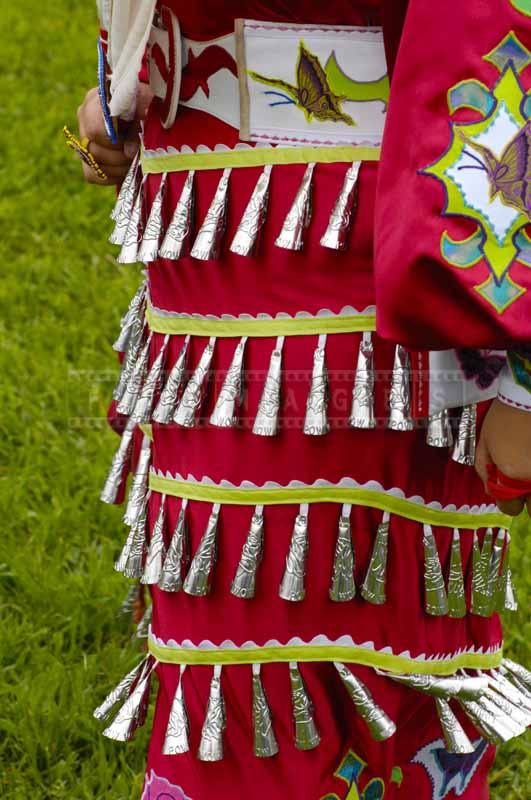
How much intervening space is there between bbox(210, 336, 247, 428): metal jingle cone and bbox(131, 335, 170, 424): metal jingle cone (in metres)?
0.12

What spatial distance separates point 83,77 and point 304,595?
4.56 m

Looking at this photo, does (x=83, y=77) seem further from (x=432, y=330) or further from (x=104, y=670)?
(x=432, y=330)

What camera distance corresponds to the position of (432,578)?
4.58 ft

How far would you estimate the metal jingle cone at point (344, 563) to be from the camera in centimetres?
136

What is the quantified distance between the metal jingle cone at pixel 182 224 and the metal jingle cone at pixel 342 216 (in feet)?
0.53

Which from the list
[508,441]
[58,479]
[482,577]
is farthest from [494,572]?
[58,479]

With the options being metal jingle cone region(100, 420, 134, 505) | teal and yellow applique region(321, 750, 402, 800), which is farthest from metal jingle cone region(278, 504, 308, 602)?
metal jingle cone region(100, 420, 134, 505)

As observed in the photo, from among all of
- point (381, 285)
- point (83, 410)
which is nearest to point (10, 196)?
point (83, 410)

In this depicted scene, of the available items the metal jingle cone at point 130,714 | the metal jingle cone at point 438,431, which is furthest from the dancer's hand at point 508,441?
the metal jingle cone at point 130,714

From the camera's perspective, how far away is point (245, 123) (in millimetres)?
1319

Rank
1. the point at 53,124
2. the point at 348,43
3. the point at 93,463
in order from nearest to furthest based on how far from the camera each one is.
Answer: the point at 348,43, the point at 93,463, the point at 53,124

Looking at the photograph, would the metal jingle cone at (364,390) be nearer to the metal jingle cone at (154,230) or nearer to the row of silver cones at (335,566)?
the row of silver cones at (335,566)

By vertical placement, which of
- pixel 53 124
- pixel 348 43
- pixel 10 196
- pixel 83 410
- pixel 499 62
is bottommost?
pixel 499 62

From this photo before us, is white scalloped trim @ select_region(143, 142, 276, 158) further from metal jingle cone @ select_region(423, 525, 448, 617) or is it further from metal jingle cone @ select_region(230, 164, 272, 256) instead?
metal jingle cone @ select_region(423, 525, 448, 617)
